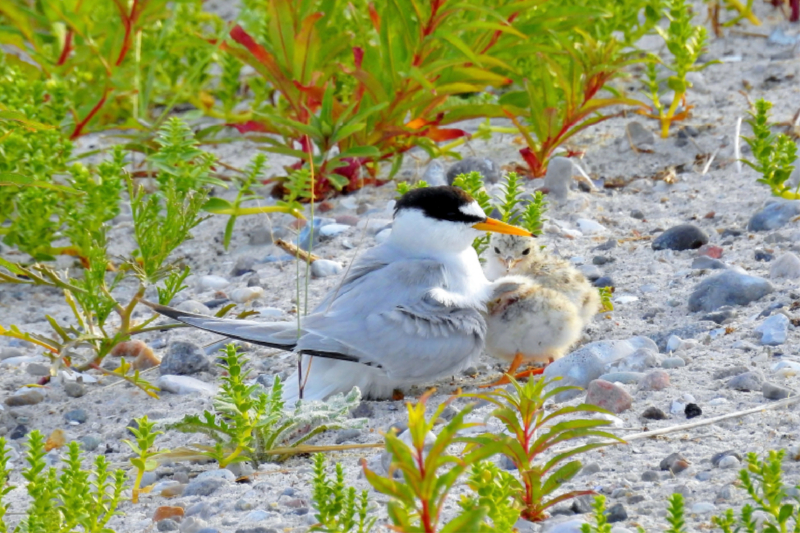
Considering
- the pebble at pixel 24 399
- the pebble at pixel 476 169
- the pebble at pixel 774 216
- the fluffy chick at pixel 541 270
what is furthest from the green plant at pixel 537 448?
the pebble at pixel 476 169

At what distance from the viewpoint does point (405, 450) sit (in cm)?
174

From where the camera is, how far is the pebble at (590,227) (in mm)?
3946

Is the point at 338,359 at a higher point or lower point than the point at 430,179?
lower

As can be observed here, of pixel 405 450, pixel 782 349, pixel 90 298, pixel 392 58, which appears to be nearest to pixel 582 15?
pixel 392 58

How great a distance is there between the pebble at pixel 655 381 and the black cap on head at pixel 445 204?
0.81 m

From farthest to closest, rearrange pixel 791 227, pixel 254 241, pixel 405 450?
pixel 254 241 → pixel 791 227 → pixel 405 450

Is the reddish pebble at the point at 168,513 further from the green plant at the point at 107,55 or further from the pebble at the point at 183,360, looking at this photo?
the green plant at the point at 107,55

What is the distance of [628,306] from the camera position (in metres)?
3.38

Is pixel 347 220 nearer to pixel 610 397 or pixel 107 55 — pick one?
pixel 107 55

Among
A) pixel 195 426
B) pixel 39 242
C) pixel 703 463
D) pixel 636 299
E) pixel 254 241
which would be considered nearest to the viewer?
pixel 703 463

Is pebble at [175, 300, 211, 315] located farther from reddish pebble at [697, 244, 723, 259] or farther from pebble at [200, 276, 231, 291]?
reddish pebble at [697, 244, 723, 259]

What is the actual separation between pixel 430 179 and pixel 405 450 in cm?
262

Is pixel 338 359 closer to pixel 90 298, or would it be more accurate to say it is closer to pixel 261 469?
pixel 261 469

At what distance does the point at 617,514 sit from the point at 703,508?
173 mm
